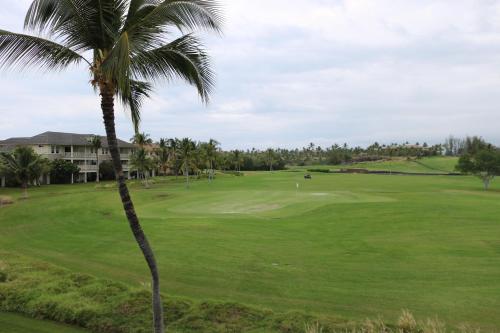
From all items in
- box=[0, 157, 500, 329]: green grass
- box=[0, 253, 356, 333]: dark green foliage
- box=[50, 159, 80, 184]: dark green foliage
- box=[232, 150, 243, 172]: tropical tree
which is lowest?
box=[0, 157, 500, 329]: green grass

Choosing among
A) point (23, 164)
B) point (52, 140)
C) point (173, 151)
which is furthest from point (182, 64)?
point (173, 151)

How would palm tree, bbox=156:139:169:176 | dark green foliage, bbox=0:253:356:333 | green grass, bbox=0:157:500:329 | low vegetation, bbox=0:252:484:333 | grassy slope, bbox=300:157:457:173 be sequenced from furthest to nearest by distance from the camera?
grassy slope, bbox=300:157:457:173 < palm tree, bbox=156:139:169:176 < green grass, bbox=0:157:500:329 < dark green foliage, bbox=0:253:356:333 < low vegetation, bbox=0:252:484:333

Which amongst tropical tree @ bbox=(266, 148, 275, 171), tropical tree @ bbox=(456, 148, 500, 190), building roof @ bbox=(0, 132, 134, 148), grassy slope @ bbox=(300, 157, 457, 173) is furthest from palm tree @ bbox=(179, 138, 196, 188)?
grassy slope @ bbox=(300, 157, 457, 173)

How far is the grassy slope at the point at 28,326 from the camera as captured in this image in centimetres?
1131

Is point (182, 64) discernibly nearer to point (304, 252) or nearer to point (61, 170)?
point (304, 252)

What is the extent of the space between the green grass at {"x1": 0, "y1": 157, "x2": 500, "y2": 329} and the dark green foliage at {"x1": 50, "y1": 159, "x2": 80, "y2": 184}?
41.5 m

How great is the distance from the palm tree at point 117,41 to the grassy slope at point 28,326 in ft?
11.7

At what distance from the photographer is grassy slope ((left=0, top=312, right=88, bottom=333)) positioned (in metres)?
11.3

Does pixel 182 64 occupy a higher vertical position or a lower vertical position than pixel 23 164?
higher

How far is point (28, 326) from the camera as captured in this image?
11609 millimetres

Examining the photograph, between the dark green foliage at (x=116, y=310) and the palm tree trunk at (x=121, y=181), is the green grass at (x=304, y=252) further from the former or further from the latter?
the palm tree trunk at (x=121, y=181)

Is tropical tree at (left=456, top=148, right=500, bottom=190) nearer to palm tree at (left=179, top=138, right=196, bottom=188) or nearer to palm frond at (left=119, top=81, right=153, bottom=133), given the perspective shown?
palm tree at (left=179, top=138, right=196, bottom=188)

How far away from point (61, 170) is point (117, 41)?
7877 cm

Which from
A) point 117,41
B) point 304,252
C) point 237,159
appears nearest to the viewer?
point 117,41
